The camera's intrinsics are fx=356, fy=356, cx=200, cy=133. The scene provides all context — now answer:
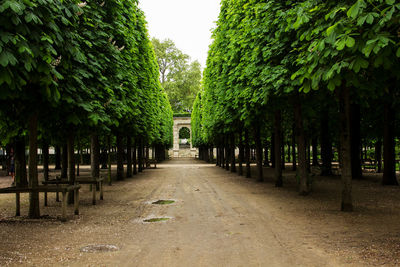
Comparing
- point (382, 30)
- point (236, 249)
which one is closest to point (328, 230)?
point (236, 249)

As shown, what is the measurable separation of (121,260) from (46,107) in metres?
4.54

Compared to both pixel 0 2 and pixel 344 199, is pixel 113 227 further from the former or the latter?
pixel 344 199

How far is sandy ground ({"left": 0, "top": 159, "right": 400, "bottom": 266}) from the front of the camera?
17.1 feet

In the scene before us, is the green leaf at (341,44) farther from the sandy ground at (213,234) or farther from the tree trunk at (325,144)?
the tree trunk at (325,144)

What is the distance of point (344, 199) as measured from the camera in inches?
363

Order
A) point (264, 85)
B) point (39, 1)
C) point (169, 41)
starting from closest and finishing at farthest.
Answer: point (39, 1) → point (264, 85) → point (169, 41)

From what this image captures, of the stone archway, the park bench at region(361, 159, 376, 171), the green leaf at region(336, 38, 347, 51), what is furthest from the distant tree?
the green leaf at region(336, 38, 347, 51)

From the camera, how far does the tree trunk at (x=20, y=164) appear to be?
1361 cm

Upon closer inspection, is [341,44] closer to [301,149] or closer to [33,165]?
[33,165]

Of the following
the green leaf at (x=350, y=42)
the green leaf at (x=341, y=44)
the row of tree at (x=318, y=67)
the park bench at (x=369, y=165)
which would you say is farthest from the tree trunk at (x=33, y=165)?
the park bench at (x=369, y=165)

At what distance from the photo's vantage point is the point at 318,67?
6262 mm

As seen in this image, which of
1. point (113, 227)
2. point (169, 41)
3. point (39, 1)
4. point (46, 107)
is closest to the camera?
point (39, 1)

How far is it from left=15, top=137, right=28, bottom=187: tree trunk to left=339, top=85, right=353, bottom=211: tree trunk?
36.5ft

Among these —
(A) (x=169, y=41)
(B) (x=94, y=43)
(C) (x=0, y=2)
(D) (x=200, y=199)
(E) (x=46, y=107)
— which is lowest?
(D) (x=200, y=199)
